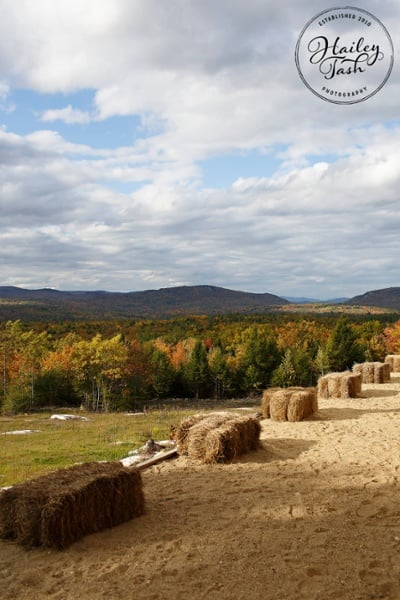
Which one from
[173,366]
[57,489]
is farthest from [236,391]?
[57,489]

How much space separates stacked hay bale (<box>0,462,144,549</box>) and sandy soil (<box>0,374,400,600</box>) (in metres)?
0.17

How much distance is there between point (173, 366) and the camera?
59062 millimetres

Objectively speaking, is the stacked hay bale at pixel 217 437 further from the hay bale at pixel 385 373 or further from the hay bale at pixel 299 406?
the hay bale at pixel 385 373

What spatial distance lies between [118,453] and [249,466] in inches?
207

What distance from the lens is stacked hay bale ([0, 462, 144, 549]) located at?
262 inches

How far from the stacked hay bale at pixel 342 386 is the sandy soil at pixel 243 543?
1010 centimetres

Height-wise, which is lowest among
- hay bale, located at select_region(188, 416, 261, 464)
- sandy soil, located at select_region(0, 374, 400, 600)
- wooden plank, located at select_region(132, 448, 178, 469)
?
wooden plank, located at select_region(132, 448, 178, 469)

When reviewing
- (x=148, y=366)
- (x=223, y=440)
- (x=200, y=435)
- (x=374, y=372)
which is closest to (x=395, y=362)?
(x=374, y=372)

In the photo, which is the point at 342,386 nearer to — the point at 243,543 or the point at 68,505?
the point at 243,543

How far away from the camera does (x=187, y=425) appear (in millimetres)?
11969

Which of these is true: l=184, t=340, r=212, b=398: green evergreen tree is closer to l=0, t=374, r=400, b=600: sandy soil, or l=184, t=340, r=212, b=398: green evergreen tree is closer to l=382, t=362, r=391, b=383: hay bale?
l=382, t=362, r=391, b=383: hay bale

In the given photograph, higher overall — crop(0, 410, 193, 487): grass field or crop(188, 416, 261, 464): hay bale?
crop(188, 416, 261, 464): hay bale

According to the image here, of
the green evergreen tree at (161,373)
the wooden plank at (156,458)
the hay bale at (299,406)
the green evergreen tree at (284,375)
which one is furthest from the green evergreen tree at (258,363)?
the wooden plank at (156,458)

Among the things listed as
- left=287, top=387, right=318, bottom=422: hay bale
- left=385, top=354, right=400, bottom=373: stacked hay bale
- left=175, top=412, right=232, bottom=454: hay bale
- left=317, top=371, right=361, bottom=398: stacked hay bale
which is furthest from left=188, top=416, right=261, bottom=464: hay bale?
left=385, top=354, right=400, bottom=373: stacked hay bale
